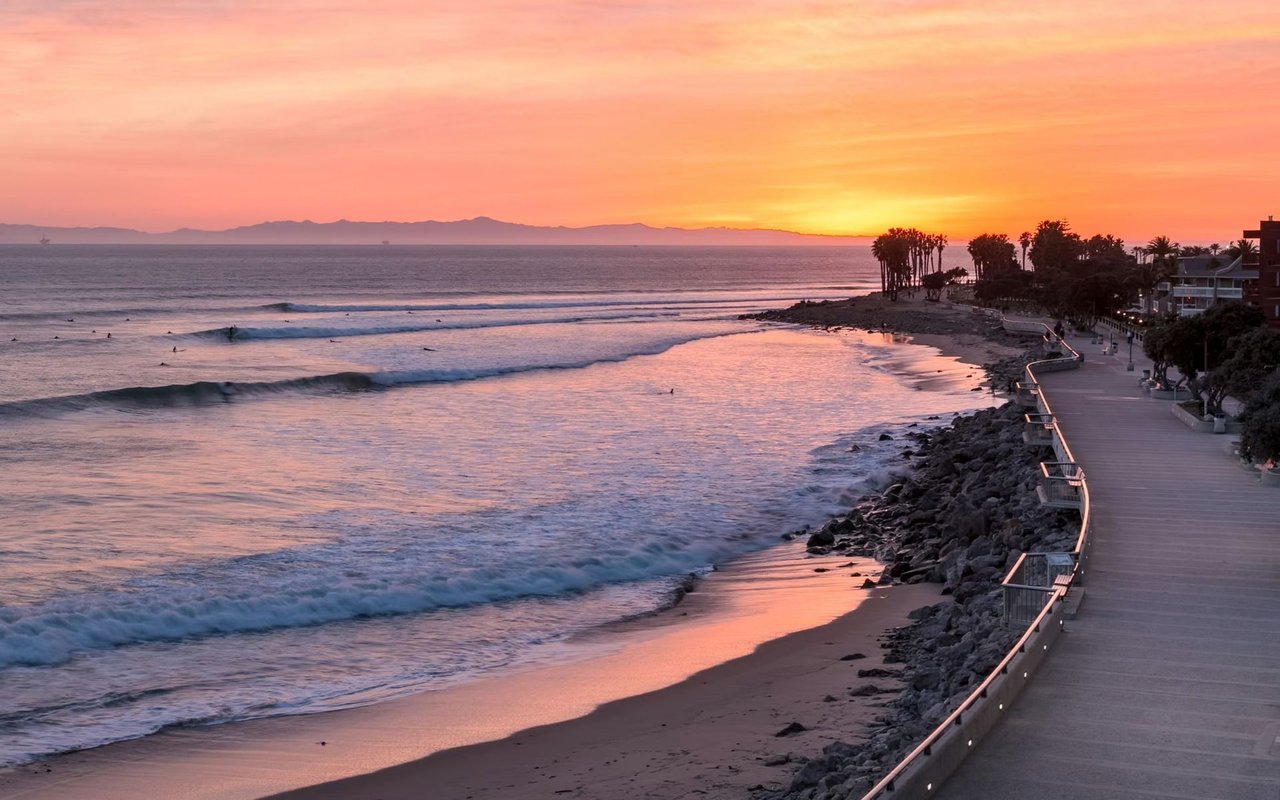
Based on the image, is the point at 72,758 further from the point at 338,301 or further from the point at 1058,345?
the point at 338,301

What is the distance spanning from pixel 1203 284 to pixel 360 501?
71797mm

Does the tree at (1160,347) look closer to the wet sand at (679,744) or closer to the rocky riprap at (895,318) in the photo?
the wet sand at (679,744)

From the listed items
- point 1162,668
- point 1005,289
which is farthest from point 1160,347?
point 1005,289

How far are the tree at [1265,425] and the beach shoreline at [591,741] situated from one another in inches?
236

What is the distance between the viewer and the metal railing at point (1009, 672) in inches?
323

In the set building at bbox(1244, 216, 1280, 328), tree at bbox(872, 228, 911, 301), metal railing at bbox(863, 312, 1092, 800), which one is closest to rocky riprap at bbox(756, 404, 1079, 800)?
metal railing at bbox(863, 312, 1092, 800)

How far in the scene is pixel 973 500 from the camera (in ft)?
73.0

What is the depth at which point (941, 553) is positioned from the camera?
19.8 metres

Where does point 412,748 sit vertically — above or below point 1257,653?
below

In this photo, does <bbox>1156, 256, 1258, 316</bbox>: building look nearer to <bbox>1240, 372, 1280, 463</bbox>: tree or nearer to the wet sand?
<bbox>1240, 372, 1280, 463</bbox>: tree

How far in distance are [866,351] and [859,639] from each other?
5431 cm

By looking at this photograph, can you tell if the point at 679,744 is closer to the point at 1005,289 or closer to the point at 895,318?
the point at 895,318

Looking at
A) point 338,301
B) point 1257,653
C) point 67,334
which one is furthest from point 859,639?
point 338,301

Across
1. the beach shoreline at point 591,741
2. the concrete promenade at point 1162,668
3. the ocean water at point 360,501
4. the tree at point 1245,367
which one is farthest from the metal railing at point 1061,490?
the tree at point 1245,367
